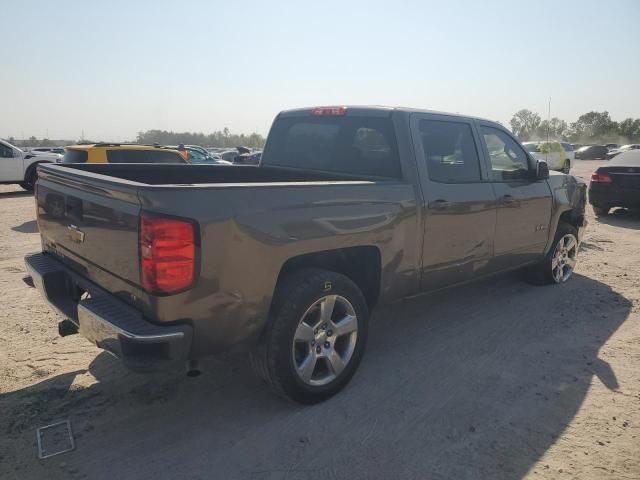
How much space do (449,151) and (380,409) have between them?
2.19 meters

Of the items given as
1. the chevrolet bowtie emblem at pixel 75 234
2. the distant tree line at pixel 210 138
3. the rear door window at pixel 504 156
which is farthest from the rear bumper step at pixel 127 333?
the distant tree line at pixel 210 138

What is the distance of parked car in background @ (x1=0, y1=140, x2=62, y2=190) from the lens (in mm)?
15211

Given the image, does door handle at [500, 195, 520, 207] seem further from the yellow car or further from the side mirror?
the yellow car

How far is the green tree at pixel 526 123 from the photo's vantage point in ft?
290

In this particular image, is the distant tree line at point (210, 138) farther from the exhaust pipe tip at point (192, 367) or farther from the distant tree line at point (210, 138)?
the exhaust pipe tip at point (192, 367)

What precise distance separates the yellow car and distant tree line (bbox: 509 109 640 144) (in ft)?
253

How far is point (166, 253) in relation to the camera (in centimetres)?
236

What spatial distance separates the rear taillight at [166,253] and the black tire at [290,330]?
0.64m

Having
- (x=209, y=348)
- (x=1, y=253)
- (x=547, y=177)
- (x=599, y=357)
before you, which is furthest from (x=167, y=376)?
(x=1, y=253)

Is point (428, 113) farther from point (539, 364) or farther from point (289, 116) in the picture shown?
point (539, 364)

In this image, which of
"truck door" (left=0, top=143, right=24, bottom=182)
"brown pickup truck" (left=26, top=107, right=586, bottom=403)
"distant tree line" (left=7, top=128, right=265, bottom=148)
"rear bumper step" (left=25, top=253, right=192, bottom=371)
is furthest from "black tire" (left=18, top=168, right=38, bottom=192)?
"distant tree line" (left=7, top=128, right=265, bottom=148)

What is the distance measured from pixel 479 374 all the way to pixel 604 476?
113 centimetres

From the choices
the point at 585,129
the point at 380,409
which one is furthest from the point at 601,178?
the point at 585,129

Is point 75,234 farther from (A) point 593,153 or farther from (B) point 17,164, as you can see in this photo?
(A) point 593,153
